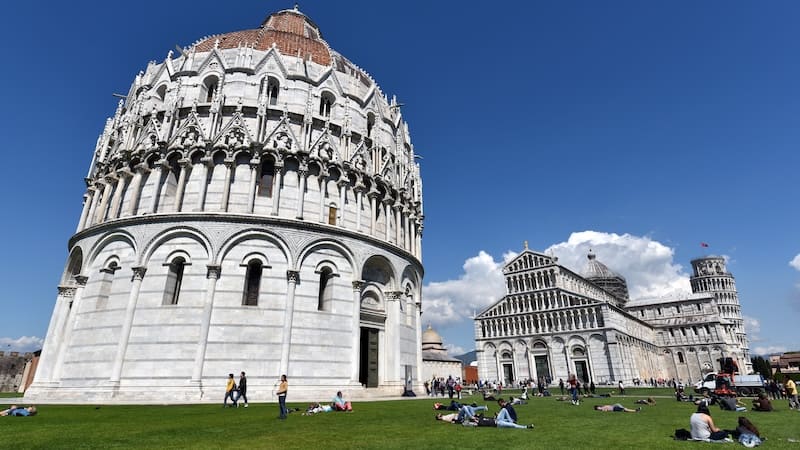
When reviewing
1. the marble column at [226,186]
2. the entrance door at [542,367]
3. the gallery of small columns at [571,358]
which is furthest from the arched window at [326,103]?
the entrance door at [542,367]

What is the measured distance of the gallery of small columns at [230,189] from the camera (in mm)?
21875

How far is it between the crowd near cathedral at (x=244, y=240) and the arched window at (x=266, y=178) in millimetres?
61

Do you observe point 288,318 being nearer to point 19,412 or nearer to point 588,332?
point 19,412

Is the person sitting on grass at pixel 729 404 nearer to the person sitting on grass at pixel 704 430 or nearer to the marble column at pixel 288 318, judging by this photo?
the person sitting on grass at pixel 704 430

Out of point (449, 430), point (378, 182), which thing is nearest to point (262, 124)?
point (378, 182)

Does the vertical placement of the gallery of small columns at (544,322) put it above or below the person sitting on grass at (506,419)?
above

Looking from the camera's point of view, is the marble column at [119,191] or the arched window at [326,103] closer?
the marble column at [119,191]

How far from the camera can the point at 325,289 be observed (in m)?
22.2

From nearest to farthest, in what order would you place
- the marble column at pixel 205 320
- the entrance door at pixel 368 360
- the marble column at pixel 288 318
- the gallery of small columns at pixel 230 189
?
1. the marble column at pixel 205 320
2. the marble column at pixel 288 318
3. the gallery of small columns at pixel 230 189
4. the entrance door at pixel 368 360

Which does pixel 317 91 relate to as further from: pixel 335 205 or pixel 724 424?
pixel 724 424

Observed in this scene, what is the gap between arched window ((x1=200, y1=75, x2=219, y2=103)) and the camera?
25047 mm

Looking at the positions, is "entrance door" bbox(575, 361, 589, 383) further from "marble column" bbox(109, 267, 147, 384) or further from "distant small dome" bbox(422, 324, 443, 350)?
"marble column" bbox(109, 267, 147, 384)

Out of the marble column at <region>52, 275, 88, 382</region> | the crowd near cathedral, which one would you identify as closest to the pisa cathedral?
the crowd near cathedral

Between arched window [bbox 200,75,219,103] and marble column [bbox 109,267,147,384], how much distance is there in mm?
10891
